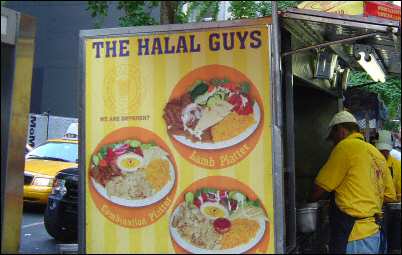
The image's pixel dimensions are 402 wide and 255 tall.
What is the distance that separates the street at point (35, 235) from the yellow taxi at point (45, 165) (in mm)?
417

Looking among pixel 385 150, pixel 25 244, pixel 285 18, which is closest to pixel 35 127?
pixel 25 244

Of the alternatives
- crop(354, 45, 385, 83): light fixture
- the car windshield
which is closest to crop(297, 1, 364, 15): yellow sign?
crop(354, 45, 385, 83): light fixture

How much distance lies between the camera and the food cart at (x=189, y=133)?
425 cm

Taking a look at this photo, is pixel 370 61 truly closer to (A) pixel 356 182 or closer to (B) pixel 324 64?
(B) pixel 324 64

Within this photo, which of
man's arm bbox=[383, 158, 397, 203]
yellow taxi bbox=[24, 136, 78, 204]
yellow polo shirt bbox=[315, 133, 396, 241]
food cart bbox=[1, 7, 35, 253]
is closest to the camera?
food cart bbox=[1, 7, 35, 253]

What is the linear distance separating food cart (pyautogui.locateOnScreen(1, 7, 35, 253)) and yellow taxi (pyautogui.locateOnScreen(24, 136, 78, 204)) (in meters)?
6.99

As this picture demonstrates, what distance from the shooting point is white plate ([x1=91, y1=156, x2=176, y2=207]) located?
4441 millimetres

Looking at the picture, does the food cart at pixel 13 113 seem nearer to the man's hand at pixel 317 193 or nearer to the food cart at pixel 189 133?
the food cart at pixel 189 133

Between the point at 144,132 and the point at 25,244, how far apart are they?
399cm

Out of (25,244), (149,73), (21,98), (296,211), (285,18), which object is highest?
(285,18)

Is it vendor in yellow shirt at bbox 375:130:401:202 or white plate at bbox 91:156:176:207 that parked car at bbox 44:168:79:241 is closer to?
white plate at bbox 91:156:176:207

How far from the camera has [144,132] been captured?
4.49 meters

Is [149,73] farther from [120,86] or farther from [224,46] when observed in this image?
[224,46]

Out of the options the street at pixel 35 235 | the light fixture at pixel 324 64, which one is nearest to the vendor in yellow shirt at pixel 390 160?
the light fixture at pixel 324 64
